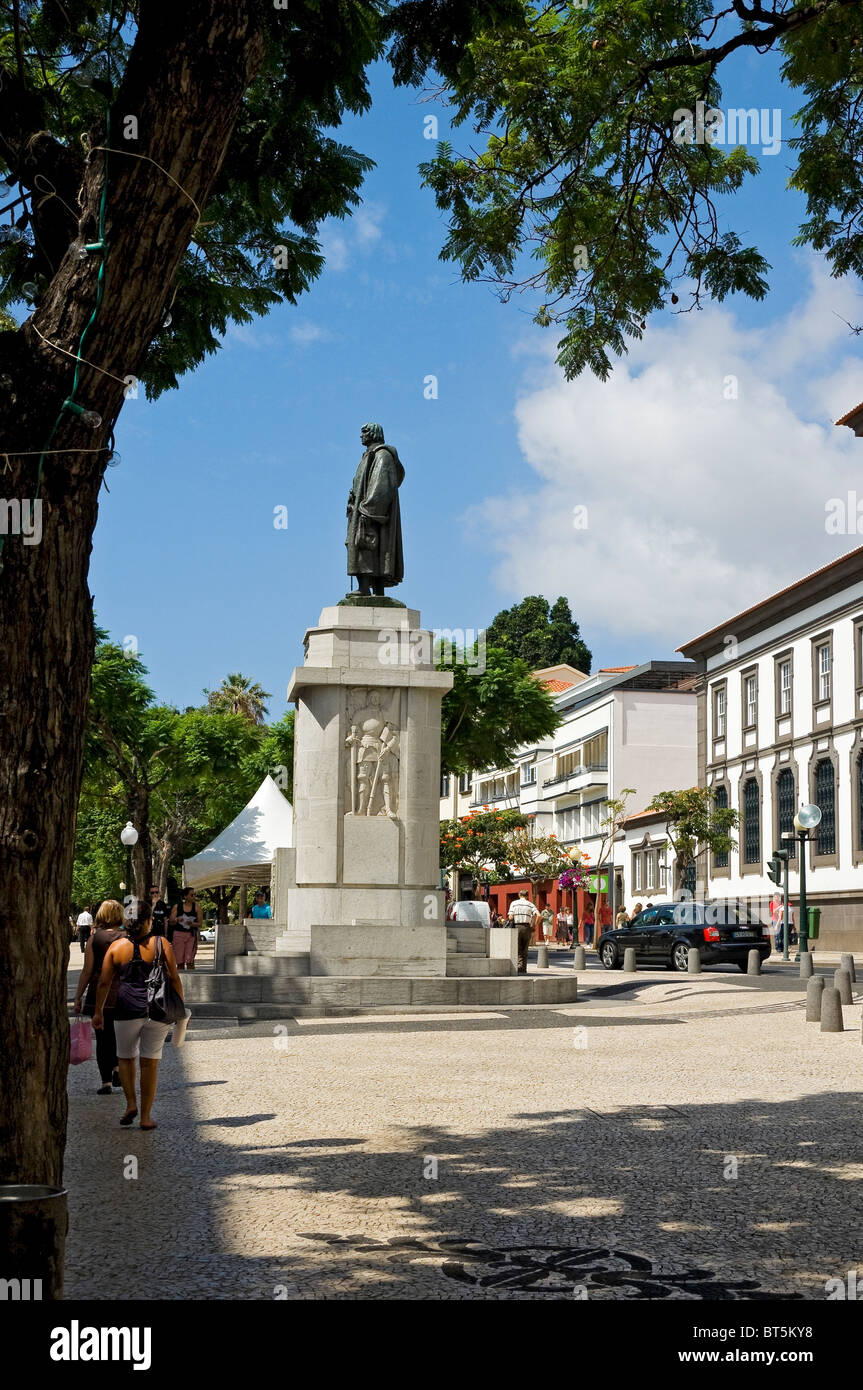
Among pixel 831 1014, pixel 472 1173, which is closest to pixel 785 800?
pixel 831 1014

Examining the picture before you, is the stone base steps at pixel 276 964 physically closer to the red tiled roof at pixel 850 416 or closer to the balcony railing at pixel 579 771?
the red tiled roof at pixel 850 416

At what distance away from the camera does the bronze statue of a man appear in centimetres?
2098

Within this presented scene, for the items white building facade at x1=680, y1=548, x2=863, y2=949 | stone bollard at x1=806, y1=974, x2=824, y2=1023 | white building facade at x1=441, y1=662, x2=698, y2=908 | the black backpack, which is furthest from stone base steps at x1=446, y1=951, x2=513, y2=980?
white building facade at x1=441, y1=662, x2=698, y2=908

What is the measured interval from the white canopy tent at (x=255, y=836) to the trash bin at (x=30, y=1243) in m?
25.5

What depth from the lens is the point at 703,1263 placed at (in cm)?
556

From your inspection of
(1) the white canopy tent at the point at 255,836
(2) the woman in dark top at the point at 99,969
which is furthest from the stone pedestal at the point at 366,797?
(1) the white canopy tent at the point at 255,836

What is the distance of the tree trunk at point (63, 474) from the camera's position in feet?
13.9

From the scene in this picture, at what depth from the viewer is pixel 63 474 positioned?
4.49m

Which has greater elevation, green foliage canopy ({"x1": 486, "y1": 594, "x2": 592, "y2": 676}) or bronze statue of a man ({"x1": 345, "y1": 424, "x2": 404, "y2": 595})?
green foliage canopy ({"x1": 486, "y1": 594, "x2": 592, "y2": 676})

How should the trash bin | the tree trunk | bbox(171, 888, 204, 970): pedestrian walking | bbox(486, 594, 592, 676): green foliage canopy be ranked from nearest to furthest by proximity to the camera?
the trash bin
the tree trunk
bbox(171, 888, 204, 970): pedestrian walking
bbox(486, 594, 592, 676): green foliage canopy

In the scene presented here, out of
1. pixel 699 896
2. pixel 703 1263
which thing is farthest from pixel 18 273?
pixel 699 896

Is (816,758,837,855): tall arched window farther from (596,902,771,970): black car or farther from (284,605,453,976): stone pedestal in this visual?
(284,605,453,976): stone pedestal

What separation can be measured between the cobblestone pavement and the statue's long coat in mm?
8519
